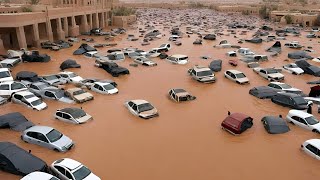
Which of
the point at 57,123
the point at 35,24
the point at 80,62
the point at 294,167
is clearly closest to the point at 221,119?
the point at 294,167

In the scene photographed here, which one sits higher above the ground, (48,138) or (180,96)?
(48,138)

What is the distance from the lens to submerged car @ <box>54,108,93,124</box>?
62.6ft

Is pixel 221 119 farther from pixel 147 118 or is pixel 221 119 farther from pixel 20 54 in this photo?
pixel 20 54

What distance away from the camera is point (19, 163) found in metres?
13.8

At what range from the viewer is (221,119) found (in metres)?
20.3

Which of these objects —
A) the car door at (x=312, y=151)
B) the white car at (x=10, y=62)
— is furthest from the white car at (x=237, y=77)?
the white car at (x=10, y=62)

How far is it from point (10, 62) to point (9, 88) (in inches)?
406

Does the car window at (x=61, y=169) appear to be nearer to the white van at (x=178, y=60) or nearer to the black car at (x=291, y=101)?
the black car at (x=291, y=101)

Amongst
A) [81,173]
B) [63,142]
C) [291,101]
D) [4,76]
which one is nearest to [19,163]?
[63,142]

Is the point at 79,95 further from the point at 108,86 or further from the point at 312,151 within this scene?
the point at 312,151

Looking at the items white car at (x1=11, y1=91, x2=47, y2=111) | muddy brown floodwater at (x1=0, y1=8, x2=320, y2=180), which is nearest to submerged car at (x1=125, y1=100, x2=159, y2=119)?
muddy brown floodwater at (x1=0, y1=8, x2=320, y2=180)

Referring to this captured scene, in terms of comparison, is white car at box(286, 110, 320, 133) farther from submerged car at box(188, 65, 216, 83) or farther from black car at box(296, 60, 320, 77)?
black car at box(296, 60, 320, 77)

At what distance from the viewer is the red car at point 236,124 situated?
17812mm

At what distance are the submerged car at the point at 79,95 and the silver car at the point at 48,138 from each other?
233 inches
